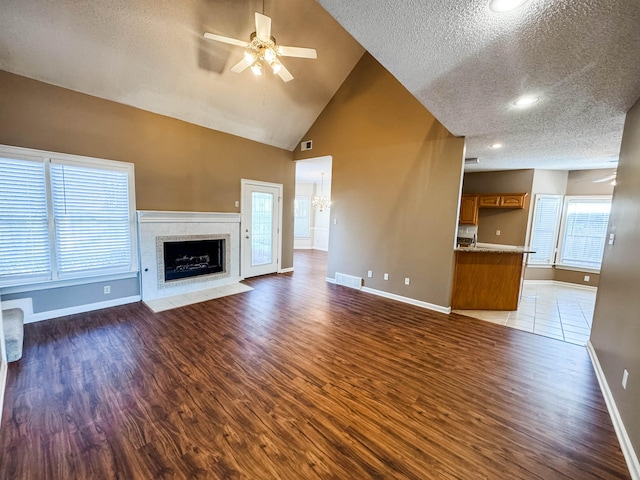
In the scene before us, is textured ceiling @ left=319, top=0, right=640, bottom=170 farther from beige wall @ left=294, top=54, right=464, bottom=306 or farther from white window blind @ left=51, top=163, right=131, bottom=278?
white window blind @ left=51, top=163, right=131, bottom=278

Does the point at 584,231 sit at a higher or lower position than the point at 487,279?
higher

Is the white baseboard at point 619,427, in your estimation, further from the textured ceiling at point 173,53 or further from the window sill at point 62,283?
the window sill at point 62,283

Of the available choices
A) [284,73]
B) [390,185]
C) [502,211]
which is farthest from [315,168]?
[502,211]

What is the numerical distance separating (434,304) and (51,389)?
456cm

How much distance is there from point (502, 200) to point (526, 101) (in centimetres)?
412

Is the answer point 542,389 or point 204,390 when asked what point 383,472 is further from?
point 542,389

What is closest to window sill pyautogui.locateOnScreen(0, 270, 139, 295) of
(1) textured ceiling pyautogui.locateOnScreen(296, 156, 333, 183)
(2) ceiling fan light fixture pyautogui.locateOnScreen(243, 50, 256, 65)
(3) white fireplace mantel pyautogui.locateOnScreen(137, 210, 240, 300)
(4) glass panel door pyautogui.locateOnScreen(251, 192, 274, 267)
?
(3) white fireplace mantel pyautogui.locateOnScreen(137, 210, 240, 300)

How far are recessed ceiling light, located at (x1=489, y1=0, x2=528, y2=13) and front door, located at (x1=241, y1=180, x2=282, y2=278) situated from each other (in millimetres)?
4702

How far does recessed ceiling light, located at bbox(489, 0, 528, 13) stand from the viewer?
4.62ft

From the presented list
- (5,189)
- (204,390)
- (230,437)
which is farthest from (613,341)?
(5,189)

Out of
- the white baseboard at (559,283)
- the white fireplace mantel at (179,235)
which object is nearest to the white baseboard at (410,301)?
the white fireplace mantel at (179,235)

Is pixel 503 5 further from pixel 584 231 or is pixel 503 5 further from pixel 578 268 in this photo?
pixel 578 268

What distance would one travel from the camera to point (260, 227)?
5906mm

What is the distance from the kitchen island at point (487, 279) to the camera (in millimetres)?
4148
